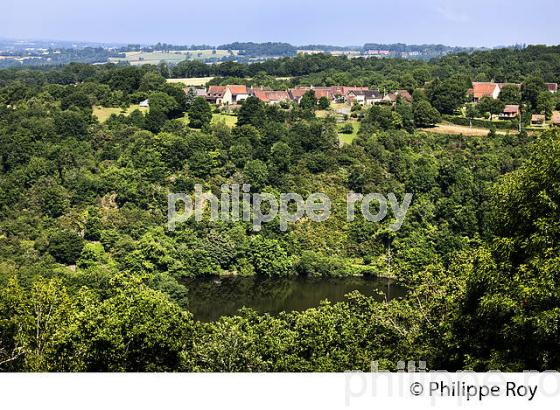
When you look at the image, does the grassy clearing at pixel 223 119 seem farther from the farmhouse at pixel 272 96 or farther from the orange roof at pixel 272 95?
the orange roof at pixel 272 95

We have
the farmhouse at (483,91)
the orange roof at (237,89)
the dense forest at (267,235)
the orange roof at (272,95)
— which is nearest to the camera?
the dense forest at (267,235)

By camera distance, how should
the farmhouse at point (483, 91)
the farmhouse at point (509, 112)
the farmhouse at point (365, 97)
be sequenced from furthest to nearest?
the farmhouse at point (365, 97) < the farmhouse at point (483, 91) < the farmhouse at point (509, 112)

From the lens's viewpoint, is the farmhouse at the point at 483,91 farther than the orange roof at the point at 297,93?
No

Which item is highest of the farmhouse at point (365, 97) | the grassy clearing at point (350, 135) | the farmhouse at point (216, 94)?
the farmhouse at point (365, 97)

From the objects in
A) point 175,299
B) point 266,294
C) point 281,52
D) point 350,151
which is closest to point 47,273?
point 175,299

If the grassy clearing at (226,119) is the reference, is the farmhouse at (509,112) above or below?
above

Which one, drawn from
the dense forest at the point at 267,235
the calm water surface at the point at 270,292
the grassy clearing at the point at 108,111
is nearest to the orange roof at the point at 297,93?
the dense forest at the point at 267,235

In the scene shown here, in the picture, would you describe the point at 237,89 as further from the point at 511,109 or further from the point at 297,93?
the point at 511,109
